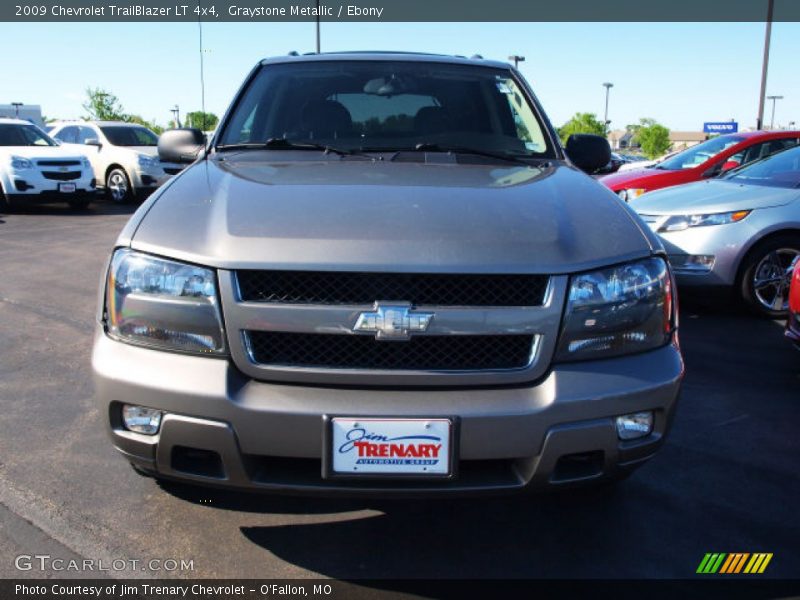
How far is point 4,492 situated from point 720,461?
3.01 metres

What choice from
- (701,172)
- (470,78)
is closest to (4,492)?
(470,78)

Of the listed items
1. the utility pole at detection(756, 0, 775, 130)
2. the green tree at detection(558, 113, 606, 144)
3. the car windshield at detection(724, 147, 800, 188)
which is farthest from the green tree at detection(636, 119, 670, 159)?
the car windshield at detection(724, 147, 800, 188)

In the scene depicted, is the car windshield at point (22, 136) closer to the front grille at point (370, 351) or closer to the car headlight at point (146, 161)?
the car headlight at point (146, 161)

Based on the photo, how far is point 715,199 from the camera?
618cm

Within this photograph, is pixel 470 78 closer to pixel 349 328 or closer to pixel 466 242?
pixel 466 242

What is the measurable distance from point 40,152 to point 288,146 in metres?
11.4

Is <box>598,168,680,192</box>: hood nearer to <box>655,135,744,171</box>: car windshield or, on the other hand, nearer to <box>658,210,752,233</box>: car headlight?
<box>655,135,744,171</box>: car windshield

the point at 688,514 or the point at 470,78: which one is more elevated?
the point at 470,78

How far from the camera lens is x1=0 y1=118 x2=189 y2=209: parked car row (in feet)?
41.8

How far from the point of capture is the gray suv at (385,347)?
81.3 inches

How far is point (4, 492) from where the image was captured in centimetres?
291

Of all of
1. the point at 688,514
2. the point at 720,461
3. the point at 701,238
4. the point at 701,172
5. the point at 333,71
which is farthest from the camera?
the point at 701,172

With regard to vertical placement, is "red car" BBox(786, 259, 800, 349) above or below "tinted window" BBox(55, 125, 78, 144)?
below

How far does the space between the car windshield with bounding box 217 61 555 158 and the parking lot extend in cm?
155
